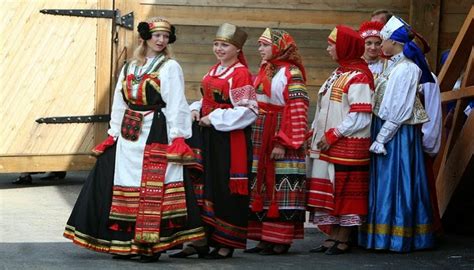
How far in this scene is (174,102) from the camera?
328 inches

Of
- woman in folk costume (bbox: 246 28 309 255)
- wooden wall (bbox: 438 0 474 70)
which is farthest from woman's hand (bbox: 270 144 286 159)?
→ wooden wall (bbox: 438 0 474 70)

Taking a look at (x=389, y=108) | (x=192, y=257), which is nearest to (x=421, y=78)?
(x=389, y=108)

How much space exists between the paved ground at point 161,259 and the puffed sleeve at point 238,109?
89 centimetres

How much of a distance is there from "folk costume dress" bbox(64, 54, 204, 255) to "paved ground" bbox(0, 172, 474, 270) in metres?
0.17

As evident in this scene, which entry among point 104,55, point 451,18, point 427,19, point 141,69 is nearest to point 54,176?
point 104,55

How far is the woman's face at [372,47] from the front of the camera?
979 centimetres

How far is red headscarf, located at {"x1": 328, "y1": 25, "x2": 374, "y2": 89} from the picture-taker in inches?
362

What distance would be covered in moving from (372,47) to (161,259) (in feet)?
7.87

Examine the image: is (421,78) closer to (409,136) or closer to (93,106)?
(409,136)

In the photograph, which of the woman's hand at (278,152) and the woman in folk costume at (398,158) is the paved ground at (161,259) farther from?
the woman's hand at (278,152)

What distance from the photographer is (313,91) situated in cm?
1294

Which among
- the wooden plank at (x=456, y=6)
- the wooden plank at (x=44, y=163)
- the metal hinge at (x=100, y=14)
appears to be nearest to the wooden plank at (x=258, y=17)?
the metal hinge at (x=100, y=14)

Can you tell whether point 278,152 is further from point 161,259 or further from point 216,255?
point 161,259

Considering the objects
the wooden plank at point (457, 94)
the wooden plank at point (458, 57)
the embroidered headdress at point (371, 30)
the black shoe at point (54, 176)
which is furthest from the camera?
the black shoe at point (54, 176)
